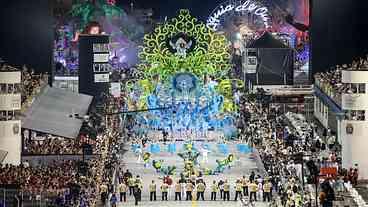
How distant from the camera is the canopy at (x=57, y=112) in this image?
49812 millimetres

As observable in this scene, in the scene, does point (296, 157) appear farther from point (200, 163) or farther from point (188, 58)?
point (188, 58)

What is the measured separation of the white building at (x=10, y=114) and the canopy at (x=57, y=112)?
112 inches

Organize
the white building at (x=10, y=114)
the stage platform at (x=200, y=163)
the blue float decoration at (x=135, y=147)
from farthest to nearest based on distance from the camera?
the blue float decoration at (x=135, y=147)
the white building at (x=10, y=114)
the stage platform at (x=200, y=163)

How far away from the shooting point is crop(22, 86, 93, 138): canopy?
4981 cm

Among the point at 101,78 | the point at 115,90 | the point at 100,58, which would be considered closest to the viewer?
the point at 100,58

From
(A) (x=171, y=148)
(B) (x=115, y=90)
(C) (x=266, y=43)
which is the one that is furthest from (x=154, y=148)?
(C) (x=266, y=43)

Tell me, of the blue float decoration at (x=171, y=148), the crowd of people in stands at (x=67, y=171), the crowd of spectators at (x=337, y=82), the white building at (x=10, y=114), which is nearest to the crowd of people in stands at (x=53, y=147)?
the crowd of people in stands at (x=67, y=171)

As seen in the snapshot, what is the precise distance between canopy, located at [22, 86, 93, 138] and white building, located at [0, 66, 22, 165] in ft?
9.34

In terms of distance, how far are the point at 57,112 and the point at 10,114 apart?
9589 millimetres

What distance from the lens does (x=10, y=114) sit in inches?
1796

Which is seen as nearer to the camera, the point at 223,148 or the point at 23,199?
the point at 23,199

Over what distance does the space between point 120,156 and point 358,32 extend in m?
18.8

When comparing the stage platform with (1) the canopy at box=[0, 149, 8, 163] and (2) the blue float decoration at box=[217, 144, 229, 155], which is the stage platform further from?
(1) the canopy at box=[0, 149, 8, 163]

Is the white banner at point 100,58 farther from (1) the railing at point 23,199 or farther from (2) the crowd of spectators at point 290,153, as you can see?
(1) the railing at point 23,199
